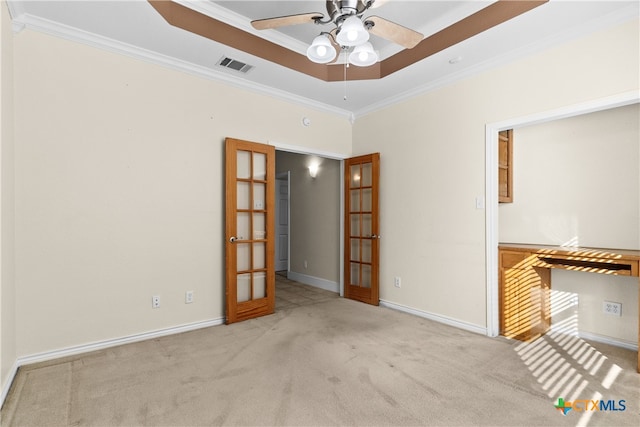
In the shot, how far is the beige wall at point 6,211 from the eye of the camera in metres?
2.06

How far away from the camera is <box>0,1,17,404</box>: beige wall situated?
2061 millimetres

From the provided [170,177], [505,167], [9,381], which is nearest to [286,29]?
[170,177]

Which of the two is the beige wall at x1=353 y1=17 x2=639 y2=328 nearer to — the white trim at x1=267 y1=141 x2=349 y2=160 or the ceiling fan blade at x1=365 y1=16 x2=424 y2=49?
the white trim at x1=267 y1=141 x2=349 y2=160

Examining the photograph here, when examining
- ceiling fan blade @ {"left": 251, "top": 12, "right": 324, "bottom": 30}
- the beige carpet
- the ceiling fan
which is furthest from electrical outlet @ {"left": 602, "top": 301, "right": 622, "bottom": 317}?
ceiling fan blade @ {"left": 251, "top": 12, "right": 324, "bottom": 30}

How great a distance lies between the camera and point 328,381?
2.27 metres

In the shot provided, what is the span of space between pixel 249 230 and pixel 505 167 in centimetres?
297

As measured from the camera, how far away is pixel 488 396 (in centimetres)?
208

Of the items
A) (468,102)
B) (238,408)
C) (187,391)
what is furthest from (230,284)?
(468,102)

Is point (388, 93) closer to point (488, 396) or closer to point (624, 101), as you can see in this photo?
point (624, 101)

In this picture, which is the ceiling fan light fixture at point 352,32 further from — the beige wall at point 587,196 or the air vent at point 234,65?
the beige wall at point 587,196

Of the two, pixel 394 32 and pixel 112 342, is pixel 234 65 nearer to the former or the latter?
pixel 394 32

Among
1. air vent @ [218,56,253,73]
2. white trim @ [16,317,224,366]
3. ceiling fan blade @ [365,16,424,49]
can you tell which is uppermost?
air vent @ [218,56,253,73]

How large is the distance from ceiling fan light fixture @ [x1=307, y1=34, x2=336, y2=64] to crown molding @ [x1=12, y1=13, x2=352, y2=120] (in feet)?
5.34

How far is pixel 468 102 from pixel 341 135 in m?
1.81
